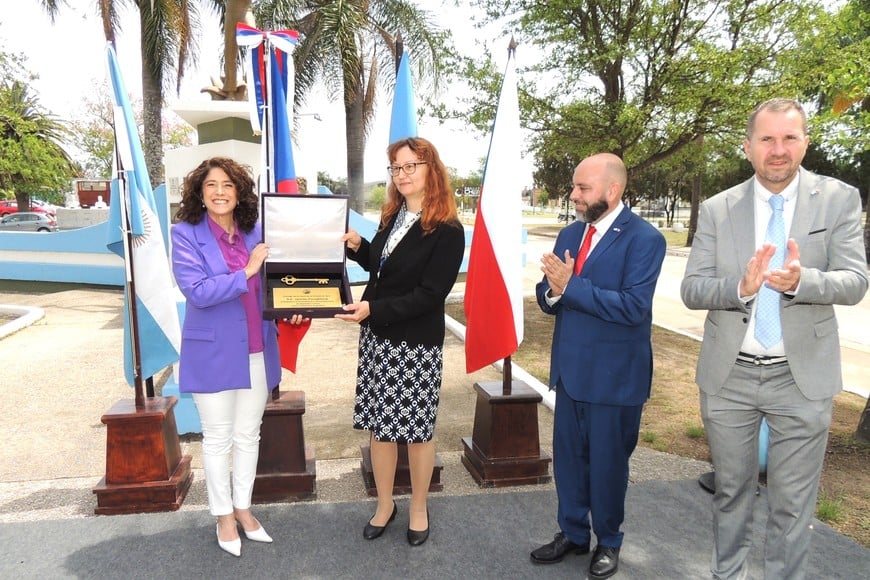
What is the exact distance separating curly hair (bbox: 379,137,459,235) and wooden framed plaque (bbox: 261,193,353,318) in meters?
0.42

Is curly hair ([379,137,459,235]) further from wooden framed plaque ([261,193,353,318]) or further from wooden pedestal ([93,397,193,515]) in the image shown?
wooden pedestal ([93,397,193,515])

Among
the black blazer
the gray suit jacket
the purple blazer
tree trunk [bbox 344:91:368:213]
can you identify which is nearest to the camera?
the gray suit jacket

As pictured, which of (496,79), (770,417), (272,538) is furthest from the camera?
(496,79)

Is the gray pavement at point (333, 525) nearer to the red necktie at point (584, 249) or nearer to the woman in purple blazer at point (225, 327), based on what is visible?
the woman in purple blazer at point (225, 327)

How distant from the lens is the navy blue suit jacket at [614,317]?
2.44 metres

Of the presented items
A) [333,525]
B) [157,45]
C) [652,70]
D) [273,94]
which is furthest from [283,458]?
[157,45]

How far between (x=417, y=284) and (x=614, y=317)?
3.05 feet

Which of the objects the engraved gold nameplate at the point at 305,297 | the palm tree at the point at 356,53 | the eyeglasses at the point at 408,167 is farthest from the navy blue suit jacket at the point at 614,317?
the palm tree at the point at 356,53

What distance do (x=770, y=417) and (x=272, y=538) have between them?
96.6 inches

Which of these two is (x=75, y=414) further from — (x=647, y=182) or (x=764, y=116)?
(x=647, y=182)

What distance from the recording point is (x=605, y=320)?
8.18 ft

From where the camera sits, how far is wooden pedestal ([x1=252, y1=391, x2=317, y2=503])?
11.0 feet

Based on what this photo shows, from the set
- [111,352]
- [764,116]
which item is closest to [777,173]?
[764,116]

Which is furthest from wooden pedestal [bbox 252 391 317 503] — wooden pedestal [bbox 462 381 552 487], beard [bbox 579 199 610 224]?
beard [bbox 579 199 610 224]
